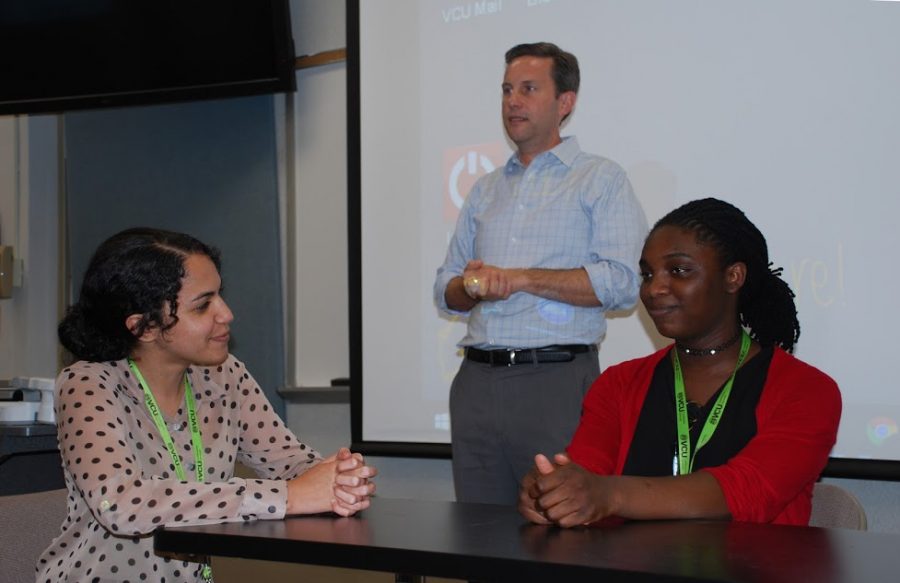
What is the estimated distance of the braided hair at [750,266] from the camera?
1.99 m

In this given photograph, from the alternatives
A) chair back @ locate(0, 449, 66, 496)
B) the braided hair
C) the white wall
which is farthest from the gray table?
the white wall

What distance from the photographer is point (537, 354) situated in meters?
2.81

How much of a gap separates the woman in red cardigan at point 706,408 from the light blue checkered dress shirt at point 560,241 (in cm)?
74

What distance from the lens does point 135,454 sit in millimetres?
1861

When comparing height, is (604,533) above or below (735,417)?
below

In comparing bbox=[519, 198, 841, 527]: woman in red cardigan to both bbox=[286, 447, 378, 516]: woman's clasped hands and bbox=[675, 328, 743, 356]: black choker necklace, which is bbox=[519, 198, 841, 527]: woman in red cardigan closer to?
bbox=[675, 328, 743, 356]: black choker necklace

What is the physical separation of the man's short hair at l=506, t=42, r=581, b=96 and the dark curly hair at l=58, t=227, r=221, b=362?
1410 millimetres

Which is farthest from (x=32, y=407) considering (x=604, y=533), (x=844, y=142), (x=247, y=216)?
(x=844, y=142)

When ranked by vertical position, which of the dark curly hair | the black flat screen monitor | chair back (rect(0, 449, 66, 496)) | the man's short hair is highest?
the black flat screen monitor

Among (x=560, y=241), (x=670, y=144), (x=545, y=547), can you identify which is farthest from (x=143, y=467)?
(x=670, y=144)

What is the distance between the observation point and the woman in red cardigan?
1.62 m

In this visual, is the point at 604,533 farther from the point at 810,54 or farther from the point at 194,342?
the point at 810,54

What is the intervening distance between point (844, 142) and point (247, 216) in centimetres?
242

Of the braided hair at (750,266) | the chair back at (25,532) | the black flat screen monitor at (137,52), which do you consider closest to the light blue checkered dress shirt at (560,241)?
the braided hair at (750,266)
